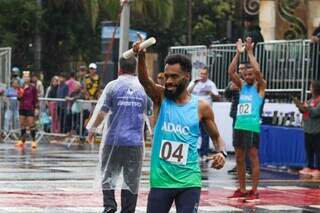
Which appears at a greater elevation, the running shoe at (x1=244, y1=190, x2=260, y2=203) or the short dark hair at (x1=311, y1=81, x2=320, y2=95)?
the short dark hair at (x1=311, y1=81, x2=320, y2=95)

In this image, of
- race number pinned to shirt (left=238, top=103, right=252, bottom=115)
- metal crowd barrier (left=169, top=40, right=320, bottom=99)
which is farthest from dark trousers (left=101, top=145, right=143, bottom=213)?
metal crowd barrier (left=169, top=40, right=320, bottom=99)

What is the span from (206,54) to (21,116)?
5.14 meters

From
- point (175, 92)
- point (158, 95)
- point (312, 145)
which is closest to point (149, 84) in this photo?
point (158, 95)

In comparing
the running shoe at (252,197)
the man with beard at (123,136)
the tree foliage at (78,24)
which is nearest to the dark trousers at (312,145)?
the running shoe at (252,197)

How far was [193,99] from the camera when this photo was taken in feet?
25.8

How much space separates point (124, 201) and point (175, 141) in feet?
9.88

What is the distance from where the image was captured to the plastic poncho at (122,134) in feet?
34.8

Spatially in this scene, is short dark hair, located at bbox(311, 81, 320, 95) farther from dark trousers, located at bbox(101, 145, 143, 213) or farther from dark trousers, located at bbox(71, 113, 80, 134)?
dark trousers, located at bbox(71, 113, 80, 134)

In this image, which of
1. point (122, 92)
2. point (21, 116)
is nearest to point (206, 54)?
point (21, 116)

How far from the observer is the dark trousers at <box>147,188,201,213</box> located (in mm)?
7477

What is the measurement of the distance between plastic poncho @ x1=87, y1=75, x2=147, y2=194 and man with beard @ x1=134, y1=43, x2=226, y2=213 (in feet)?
9.20

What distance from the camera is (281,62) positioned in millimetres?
22844

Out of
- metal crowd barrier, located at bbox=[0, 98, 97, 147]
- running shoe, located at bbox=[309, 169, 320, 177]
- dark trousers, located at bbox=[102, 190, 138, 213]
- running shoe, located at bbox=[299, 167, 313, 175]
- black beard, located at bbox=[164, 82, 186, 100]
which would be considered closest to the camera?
black beard, located at bbox=[164, 82, 186, 100]

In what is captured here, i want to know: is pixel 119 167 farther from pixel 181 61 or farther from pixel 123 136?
pixel 181 61
